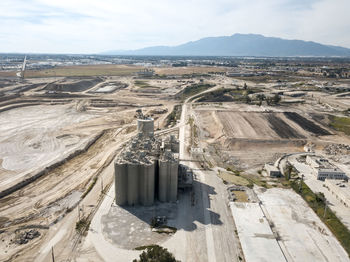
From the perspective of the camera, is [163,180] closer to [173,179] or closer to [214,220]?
[173,179]

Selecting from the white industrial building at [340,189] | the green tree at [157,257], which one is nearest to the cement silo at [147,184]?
the green tree at [157,257]

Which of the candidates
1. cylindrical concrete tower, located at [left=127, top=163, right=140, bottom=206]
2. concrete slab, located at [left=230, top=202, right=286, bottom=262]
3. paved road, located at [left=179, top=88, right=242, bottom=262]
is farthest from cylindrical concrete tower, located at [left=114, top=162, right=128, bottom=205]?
concrete slab, located at [left=230, top=202, right=286, bottom=262]

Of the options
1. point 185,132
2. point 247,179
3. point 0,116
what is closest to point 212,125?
point 185,132

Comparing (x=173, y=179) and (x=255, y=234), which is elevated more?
(x=173, y=179)

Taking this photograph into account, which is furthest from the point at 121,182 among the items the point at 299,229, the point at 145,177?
the point at 299,229

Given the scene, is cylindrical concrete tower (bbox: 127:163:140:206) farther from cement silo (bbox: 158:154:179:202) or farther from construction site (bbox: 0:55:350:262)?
cement silo (bbox: 158:154:179:202)

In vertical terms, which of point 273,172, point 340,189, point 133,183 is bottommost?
point 273,172
